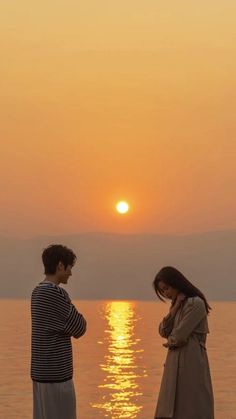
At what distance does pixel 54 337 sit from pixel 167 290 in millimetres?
1564

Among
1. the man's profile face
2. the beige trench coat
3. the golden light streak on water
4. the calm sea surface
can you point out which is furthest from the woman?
the golden light streak on water

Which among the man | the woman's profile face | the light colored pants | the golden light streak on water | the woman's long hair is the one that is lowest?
the light colored pants

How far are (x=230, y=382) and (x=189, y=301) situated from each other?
33.5 metres

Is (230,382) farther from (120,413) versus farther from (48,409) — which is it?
(48,409)

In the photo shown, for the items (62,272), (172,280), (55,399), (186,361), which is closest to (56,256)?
(62,272)

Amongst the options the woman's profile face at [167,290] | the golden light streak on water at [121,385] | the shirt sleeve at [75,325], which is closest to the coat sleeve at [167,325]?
the woman's profile face at [167,290]

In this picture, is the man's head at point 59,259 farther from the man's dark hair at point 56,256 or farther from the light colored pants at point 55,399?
the light colored pants at point 55,399

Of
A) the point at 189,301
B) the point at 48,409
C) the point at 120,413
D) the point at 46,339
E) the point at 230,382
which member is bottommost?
the point at 48,409

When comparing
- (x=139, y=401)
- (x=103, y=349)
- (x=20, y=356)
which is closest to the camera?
(x=139, y=401)

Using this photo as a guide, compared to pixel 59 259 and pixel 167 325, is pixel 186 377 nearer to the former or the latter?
pixel 167 325

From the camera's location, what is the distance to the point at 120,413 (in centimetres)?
2695

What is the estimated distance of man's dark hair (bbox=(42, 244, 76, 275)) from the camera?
7227 mm

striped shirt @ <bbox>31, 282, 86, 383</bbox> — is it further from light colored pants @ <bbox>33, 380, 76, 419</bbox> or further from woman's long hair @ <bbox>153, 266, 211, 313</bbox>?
woman's long hair @ <bbox>153, 266, 211, 313</bbox>

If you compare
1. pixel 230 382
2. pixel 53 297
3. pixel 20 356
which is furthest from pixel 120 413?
pixel 20 356
